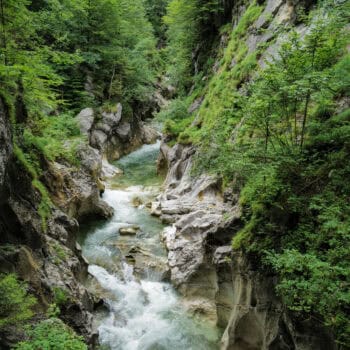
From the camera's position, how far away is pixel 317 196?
626 cm

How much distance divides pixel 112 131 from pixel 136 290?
1813cm

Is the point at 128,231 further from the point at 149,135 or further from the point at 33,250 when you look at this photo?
the point at 149,135

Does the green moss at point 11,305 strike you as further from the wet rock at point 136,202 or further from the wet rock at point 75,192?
the wet rock at point 136,202

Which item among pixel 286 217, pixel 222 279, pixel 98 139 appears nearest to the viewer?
pixel 286 217

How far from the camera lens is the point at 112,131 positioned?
2733 cm

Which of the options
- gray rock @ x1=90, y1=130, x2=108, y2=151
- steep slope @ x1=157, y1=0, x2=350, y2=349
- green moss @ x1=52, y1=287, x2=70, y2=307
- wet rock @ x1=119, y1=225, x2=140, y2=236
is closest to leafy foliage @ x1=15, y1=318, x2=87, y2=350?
green moss @ x1=52, y1=287, x2=70, y2=307

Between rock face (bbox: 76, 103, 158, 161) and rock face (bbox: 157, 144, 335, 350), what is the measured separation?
899 centimetres

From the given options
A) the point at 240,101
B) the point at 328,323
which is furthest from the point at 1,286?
the point at 240,101

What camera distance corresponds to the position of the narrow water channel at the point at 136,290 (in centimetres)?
953

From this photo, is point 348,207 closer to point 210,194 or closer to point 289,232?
point 289,232

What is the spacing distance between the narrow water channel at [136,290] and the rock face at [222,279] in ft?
1.79

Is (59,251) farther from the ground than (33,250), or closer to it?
closer to it

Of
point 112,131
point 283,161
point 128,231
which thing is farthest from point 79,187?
point 112,131

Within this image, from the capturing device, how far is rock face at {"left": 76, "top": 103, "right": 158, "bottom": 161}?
23.1 m
